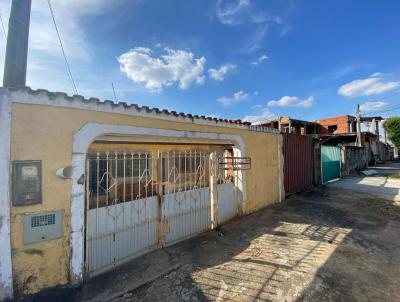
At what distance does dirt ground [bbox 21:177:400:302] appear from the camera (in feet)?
11.0

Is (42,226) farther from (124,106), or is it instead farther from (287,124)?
(287,124)

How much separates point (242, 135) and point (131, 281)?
15.7 ft

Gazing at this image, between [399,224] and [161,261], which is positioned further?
[399,224]

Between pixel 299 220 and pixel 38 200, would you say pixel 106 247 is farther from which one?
pixel 299 220

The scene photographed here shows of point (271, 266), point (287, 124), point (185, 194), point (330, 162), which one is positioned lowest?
point (271, 266)

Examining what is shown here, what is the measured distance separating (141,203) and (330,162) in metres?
13.9

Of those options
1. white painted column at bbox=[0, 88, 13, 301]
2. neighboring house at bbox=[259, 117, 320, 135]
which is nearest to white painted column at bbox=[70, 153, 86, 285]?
white painted column at bbox=[0, 88, 13, 301]

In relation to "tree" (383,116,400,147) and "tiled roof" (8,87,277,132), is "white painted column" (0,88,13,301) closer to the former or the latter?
"tiled roof" (8,87,277,132)

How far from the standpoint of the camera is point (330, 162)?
14805mm

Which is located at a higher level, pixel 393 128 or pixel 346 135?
pixel 393 128

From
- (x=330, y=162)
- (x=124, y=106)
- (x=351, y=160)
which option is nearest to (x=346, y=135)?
(x=351, y=160)

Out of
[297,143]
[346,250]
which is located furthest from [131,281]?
[297,143]

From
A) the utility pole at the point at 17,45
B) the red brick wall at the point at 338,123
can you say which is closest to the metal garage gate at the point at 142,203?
the utility pole at the point at 17,45

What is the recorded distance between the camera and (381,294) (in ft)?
11.0
